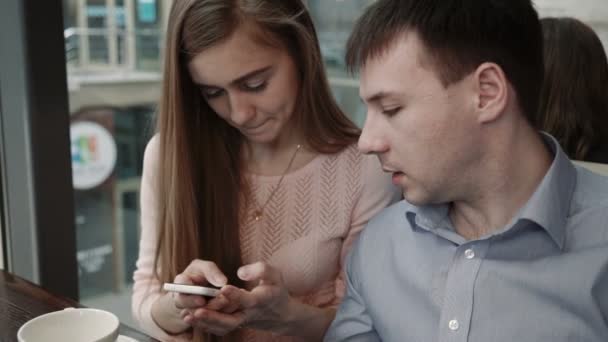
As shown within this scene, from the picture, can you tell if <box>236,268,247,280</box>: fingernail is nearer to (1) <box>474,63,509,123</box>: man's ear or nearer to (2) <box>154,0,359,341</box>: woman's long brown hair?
(2) <box>154,0,359,341</box>: woman's long brown hair

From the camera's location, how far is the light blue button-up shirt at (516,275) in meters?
0.99

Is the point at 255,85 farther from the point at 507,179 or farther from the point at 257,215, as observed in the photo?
the point at 507,179

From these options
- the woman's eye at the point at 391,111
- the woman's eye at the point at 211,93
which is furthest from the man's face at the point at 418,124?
the woman's eye at the point at 211,93

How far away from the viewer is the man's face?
40.9 inches

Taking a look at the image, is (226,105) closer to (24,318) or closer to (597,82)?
(24,318)

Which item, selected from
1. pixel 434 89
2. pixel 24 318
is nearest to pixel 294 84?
pixel 434 89

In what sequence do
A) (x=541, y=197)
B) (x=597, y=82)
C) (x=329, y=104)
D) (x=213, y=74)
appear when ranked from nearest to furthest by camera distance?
(x=541, y=197) → (x=213, y=74) → (x=329, y=104) → (x=597, y=82)

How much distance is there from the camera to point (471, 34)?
3.42 feet

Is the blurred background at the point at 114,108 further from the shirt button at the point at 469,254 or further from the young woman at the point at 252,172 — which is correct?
the shirt button at the point at 469,254

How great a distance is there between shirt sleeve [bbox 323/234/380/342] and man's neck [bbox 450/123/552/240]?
27 centimetres

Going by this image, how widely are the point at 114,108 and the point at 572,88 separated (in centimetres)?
175

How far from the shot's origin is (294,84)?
1.38 meters

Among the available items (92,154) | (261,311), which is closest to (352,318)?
(261,311)

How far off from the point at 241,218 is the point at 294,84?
34 cm
